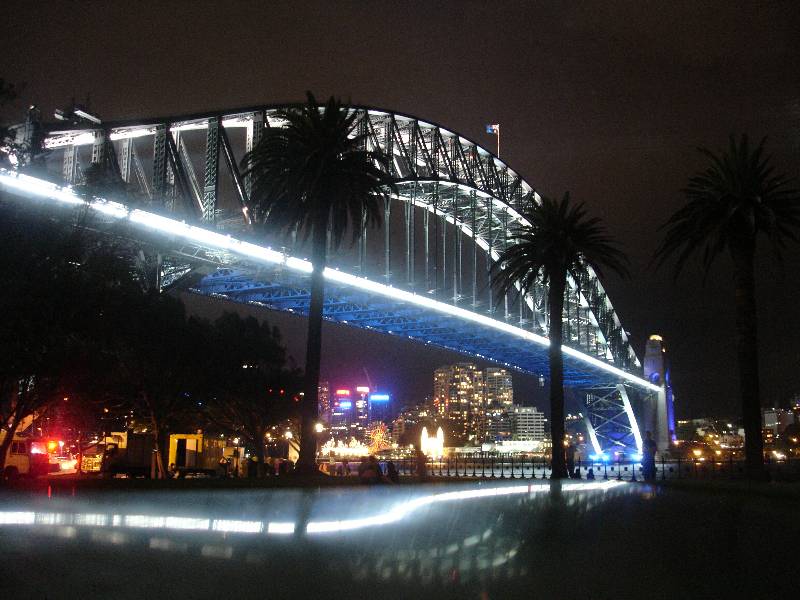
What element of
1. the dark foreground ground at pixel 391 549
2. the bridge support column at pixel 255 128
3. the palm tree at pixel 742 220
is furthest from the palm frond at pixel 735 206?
the bridge support column at pixel 255 128

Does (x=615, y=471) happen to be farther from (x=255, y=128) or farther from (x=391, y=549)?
(x=391, y=549)

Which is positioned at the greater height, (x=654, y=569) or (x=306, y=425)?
(x=306, y=425)

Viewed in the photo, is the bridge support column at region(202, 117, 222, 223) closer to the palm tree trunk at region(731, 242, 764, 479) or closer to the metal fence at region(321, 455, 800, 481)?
the metal fence at region(321, 455, 800, 481)

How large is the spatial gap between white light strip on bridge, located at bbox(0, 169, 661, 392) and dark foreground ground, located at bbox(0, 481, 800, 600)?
1299 cm

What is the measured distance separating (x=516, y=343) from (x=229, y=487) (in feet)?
231

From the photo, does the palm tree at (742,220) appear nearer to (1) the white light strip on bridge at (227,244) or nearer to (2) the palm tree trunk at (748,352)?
(2) the palm tree trunk at (748,352)

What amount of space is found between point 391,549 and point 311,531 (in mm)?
1753

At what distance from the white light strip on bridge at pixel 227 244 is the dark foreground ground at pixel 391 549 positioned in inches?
512

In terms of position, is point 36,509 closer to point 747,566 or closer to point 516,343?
point 747,566

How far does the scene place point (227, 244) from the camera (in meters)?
49.5

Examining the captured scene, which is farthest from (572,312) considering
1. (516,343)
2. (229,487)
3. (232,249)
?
(229,487)

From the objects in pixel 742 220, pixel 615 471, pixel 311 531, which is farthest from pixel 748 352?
pixel 615 471

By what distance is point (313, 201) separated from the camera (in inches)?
1236

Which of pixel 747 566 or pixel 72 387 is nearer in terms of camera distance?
pixel 747 566
